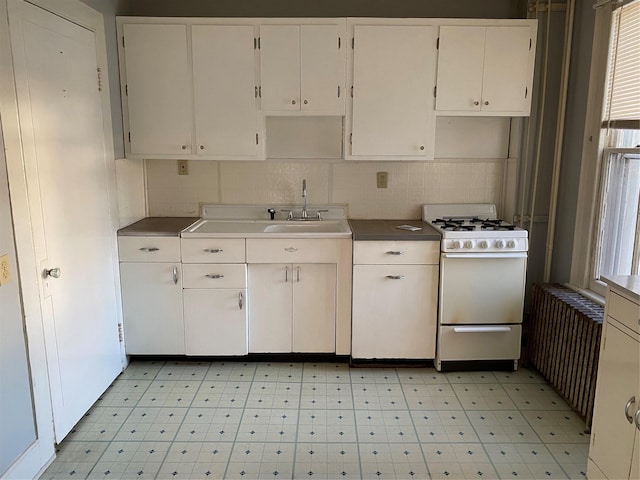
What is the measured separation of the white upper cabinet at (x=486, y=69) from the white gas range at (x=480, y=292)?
0.78 meters

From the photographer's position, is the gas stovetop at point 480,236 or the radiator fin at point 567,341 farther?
the gas stovetop at point 480,236

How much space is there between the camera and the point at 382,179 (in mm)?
3432

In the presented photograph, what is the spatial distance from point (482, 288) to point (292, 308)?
122cm

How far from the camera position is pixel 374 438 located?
2.37 m

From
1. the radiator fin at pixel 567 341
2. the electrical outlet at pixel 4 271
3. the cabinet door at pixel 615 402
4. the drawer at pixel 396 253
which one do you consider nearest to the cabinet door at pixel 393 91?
the drawer at pixel 396 253

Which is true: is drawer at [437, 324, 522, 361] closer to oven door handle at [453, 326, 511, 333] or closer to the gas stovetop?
oven door handle at [453, 326, 511, 333]

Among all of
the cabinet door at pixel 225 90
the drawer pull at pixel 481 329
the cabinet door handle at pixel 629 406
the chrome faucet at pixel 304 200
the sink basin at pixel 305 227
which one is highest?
the cabinet door at pixel 225 90

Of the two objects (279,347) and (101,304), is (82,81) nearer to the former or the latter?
(101,304)

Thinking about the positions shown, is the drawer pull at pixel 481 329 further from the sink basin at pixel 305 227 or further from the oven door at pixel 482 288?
the sink basin at pixel 305 227

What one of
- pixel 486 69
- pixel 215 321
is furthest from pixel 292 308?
pixel 486 69

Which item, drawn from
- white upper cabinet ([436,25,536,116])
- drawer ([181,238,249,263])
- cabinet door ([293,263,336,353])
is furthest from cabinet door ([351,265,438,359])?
white upper cabinet ([436,25,536,116])

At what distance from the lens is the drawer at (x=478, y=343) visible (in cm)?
300

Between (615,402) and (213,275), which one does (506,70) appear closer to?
(615,402)

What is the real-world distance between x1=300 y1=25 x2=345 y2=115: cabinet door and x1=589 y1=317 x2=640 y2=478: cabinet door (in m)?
2.01
